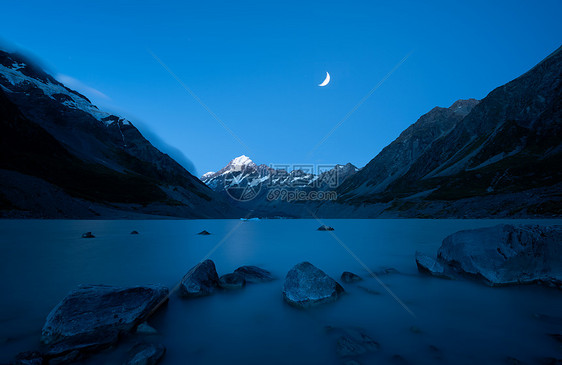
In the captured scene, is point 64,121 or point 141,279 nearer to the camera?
point 141,279

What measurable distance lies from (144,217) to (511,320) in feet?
390

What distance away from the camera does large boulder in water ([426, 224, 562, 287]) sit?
9.75 meters

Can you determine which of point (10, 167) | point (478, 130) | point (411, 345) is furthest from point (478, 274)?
point (478, 130)

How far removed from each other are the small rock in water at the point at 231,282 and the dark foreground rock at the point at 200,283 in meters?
0.26

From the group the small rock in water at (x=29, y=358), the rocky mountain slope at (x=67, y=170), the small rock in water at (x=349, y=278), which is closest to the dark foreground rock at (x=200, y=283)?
the small rock in water at (x=29, y=358)

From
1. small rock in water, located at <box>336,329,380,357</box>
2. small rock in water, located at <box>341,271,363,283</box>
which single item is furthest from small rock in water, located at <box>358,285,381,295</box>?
small rock in water, located at <box>336,329,380,357</box>

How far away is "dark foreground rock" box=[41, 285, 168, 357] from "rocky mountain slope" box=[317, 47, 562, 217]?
8268cm

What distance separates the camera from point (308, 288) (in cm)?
861

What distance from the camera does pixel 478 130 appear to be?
175m

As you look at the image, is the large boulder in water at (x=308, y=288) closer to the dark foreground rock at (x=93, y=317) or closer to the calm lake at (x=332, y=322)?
the calm lake at (x=332, y=322)

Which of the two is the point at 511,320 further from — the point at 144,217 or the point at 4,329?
the point at 144,217

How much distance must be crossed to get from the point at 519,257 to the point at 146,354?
12944 mm

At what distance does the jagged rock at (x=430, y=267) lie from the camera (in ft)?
37.0

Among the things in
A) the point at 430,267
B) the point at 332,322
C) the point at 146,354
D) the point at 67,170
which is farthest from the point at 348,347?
the point at 67,170
